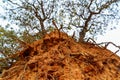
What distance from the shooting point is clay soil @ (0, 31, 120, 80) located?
A: 5.52m

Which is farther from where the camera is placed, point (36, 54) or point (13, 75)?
point (36, 54)

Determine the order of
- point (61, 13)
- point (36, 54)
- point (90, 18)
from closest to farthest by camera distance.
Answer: point (36, 54) < point (90, 18) < point (61, 13)

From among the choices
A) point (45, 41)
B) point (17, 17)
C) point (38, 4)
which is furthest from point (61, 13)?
point (45, 41)

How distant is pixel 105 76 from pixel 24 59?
162 cm

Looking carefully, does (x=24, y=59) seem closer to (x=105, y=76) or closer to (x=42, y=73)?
(x=42, y=73)

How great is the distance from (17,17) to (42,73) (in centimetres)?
758

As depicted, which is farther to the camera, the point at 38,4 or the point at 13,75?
the point at 38,4

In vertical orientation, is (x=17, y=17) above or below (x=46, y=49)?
below

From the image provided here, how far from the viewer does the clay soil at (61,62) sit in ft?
18.1

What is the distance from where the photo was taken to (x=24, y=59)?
20.6 ft

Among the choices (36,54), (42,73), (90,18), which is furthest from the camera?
(90,18)

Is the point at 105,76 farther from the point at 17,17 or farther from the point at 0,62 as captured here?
the point at 17,17

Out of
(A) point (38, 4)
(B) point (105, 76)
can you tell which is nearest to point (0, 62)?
(B) point (105, 76)

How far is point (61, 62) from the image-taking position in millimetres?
5703
